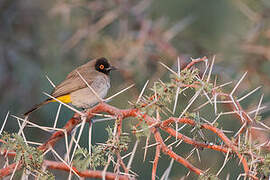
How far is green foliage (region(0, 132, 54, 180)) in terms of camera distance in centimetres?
230

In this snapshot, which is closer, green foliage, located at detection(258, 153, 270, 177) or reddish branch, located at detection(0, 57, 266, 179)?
green foliage, located at detection(258, 153, 270, 177)

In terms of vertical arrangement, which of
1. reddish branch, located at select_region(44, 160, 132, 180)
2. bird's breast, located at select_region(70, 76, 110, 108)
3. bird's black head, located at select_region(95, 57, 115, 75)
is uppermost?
bird's black head, located at select_region(95, 57, 115, 75)

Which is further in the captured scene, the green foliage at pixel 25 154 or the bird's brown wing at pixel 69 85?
the bird's brown wing at pixel 69 85

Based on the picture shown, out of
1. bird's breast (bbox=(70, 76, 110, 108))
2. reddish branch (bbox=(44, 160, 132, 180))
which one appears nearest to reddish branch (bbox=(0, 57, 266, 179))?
reddish branch (bbox=(44, 160, 132, 180))

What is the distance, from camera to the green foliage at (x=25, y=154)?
7.56 feet

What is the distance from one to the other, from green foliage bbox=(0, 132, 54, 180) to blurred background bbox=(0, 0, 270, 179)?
242cm

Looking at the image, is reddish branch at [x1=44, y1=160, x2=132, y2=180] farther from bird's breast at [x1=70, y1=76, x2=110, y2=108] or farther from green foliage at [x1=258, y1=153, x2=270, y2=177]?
bird's breast at [x1=70, y1=76, x2=110, y2=108]

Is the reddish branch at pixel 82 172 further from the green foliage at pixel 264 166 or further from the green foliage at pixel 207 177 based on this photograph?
the green foliage at pixel 264 166

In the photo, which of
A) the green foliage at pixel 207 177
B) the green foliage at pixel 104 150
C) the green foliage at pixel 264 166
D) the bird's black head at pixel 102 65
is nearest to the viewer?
the green foliage at pixel 264 166

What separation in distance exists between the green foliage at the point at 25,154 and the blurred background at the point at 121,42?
2417 millimetres

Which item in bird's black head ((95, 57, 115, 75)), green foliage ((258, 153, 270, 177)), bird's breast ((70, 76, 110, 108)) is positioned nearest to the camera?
green foliage ((258, 153, 270, 177))

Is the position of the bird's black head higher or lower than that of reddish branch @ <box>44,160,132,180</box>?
higher

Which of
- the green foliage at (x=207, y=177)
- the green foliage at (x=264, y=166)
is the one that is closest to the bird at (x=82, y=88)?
the green foliage at (x=207, y=177)

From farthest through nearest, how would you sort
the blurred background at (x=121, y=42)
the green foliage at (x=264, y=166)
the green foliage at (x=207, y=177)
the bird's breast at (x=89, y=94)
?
the blurred background at (x=121, y=42) → the bird's breast at (x=89, y=94) → the green foliage at (x=207, y=177) → the green foliage at (x=264, y=166)
